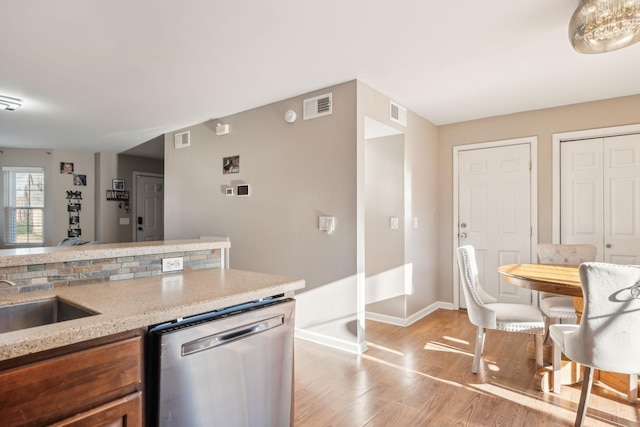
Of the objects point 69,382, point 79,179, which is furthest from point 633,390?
point 79,179

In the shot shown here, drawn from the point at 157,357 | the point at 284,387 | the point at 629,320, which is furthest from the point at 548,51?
the point at 157,357

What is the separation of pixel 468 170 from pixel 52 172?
6.92 meters

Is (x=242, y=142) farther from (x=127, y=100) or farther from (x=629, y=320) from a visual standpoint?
(x=629, y=320)

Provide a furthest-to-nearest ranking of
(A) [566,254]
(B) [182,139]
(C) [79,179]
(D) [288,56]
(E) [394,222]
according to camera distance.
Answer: (C) [79,179], (B) [182,139], (E) [394,222], (A) [566,254], (D) [288,56]

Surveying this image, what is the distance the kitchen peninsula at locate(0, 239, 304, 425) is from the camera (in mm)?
915

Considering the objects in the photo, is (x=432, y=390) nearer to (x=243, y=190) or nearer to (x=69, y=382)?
(x=69, y=382)

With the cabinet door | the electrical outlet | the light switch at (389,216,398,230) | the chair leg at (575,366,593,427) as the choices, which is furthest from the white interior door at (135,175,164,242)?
the chair leg at (575,366,593,427)

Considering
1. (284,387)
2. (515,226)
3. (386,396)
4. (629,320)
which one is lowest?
(386,396)

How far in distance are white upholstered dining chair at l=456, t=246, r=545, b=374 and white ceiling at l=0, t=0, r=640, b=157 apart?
154 cm

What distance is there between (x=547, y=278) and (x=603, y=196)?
6.67 feet

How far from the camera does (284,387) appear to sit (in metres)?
1.52

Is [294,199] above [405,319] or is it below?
above

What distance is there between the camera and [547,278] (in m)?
2.31

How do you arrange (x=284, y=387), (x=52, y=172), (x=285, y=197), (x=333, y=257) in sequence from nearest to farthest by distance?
(x=284, y=387), (x=333, y=257), (x=285, y=197), (x=52, y=172)
